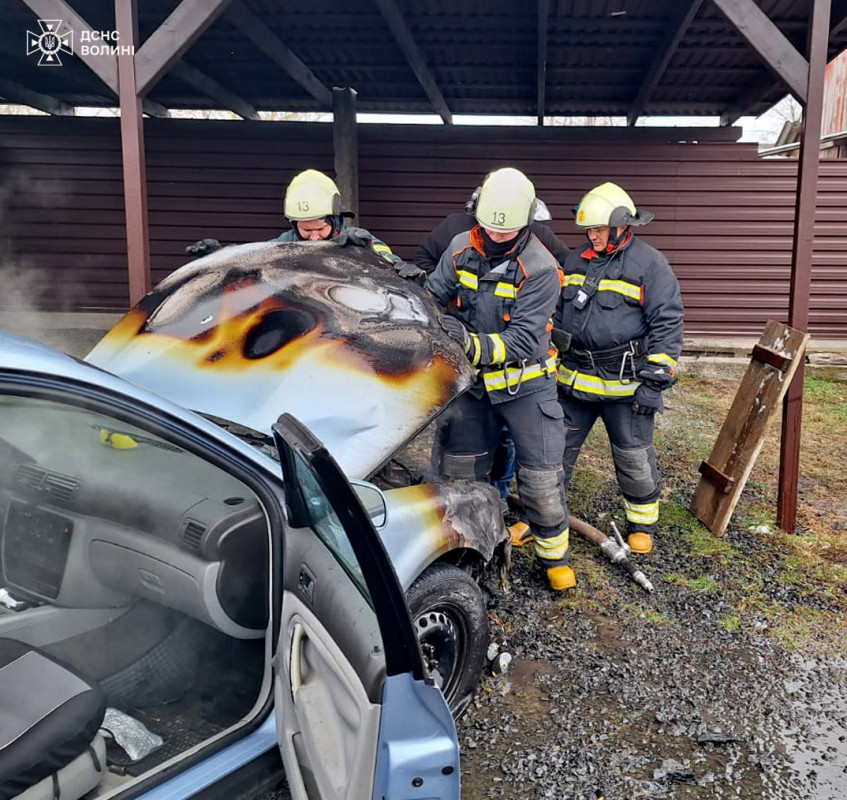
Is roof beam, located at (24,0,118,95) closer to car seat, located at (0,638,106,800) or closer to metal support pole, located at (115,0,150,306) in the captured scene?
metal support pole, located at (115,0,150,306)

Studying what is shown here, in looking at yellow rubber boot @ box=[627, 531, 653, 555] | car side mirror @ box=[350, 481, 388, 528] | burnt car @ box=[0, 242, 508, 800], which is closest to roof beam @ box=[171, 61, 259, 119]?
burnt car @ box=[0, 242, 508, 800]

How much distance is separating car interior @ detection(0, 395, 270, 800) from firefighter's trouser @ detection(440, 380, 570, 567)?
5.35ft

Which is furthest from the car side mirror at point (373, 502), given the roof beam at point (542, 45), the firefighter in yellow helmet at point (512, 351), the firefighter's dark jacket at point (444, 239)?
the roof beam at point (542, 45)

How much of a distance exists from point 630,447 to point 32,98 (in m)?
8.80

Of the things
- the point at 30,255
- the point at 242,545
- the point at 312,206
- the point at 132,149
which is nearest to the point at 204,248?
the point at 312,206

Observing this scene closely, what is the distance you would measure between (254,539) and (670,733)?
1.69 m

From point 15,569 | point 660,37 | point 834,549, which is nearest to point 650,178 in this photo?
point 660,37

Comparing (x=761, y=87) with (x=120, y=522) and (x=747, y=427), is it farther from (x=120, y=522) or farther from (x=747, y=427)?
(x=120, y=522)

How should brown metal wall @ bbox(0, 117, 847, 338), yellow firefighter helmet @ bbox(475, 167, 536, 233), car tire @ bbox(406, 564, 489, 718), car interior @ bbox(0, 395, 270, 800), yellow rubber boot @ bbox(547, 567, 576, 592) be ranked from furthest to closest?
brown metal wall @ bbox(0, 117, 847, 338) < yellow rubber boot @ bbox(547, 567, 576, 592) < yellow firefighter helmet @ bbox(475, 167, 536, 233) < car tire @ bbox(406, 564, 489, 718) < car interior @ bbox(0, 395, 270, 800)

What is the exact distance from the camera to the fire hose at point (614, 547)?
3.91 meters

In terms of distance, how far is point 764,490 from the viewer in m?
5.30

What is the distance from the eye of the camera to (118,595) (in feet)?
8.71

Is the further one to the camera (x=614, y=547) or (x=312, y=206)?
(x=312, y=206)

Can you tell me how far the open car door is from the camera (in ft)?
4.47
